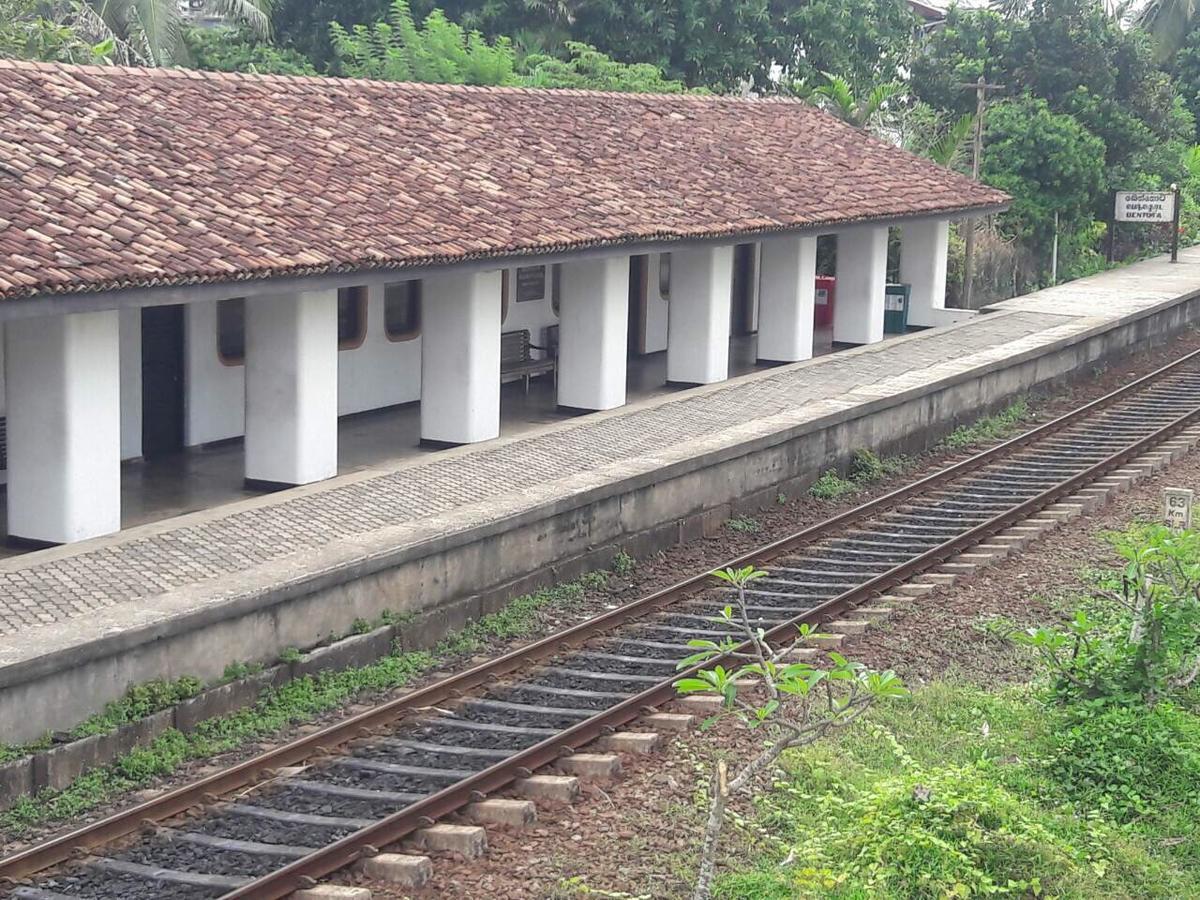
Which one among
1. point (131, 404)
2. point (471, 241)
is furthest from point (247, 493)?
point (471, 241)

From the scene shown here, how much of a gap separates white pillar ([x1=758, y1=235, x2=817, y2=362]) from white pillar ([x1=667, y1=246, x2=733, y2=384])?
1811mm

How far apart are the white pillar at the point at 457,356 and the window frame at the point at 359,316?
1208 mm

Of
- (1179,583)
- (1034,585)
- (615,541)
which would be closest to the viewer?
(1179,583)

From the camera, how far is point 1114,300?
100 ft

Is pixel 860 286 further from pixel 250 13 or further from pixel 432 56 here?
pixel 250 13

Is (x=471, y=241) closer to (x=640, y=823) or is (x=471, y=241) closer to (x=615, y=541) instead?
(x=615, y=541)

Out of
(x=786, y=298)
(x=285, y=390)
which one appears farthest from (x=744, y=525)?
(x=786, y=298)

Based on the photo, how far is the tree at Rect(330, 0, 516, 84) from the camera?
29094mm

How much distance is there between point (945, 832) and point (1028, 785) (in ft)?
4.11

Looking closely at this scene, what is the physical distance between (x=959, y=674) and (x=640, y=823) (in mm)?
3307

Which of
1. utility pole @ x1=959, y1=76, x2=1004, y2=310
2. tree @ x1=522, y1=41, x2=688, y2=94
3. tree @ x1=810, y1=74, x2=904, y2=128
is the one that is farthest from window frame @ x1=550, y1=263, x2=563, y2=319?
tree @ x1=810, y1=74, x2=904, y2=128

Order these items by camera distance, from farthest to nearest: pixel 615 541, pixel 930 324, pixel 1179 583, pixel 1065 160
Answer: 1. pixel 1065 160
2. pixel 930 324
3. pixel 615 541
4. pixel 1179 583

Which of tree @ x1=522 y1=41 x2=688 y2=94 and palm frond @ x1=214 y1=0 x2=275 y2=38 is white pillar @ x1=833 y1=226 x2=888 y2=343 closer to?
tree @ x1=522 y1=41 x2=688 y2=94

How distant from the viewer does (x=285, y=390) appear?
1549cm
